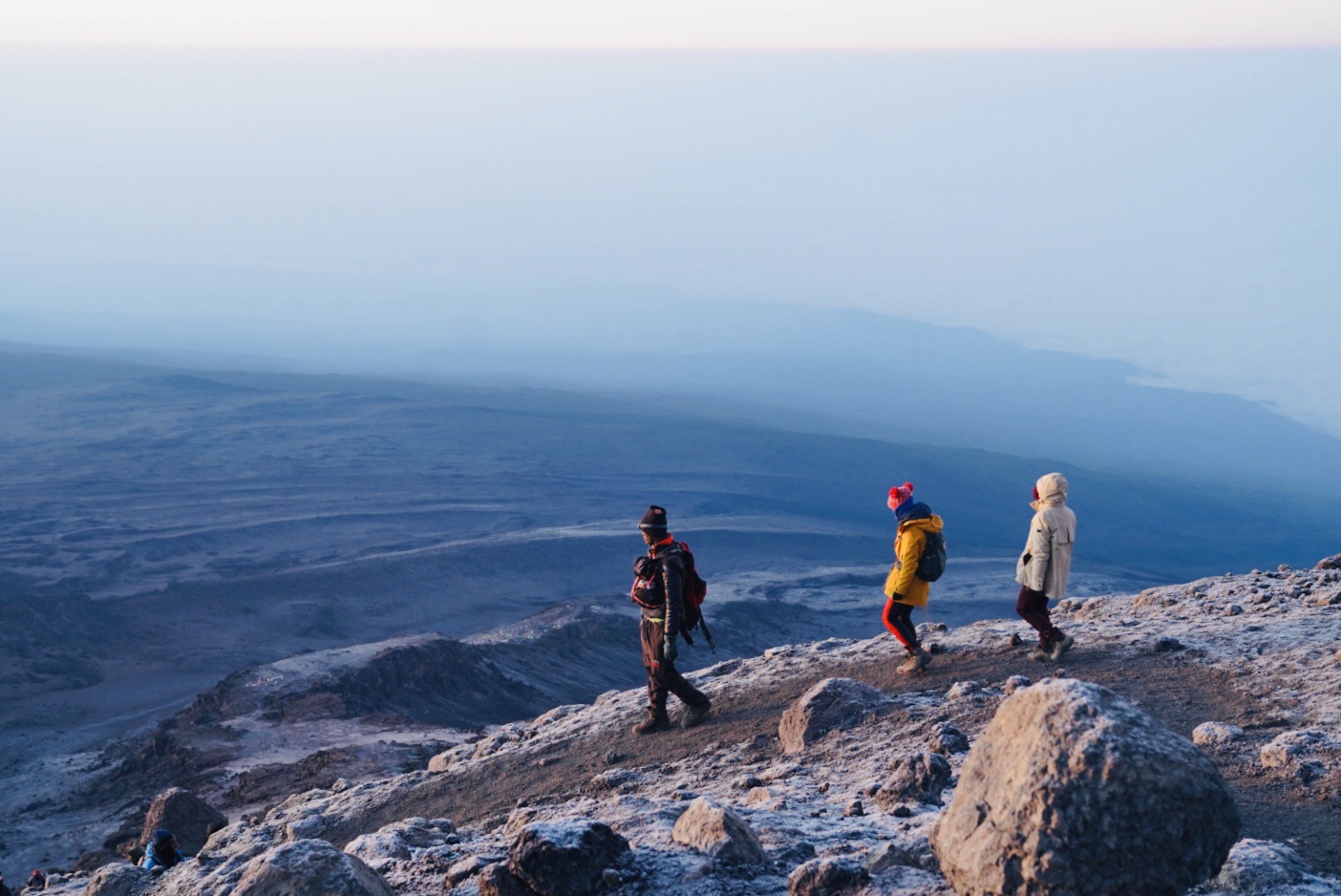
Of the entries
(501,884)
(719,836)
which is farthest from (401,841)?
(719,836)

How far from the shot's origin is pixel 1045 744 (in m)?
2.97

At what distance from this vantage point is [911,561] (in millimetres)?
6938

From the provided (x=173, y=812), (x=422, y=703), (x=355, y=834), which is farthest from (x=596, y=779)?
(x=422, y=703)

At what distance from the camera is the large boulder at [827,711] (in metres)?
6.53

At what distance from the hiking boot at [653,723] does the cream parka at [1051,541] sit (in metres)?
2.64

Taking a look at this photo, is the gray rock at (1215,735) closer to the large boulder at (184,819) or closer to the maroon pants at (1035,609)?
the maroon pants at (1035,609)

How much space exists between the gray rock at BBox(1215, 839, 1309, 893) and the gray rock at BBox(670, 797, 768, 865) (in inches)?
63.9

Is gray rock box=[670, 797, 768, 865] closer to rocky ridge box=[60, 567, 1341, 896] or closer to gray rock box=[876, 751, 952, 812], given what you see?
rocky ridge box=[60, 567, 1341, 896]

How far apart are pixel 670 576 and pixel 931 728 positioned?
5.97 feet

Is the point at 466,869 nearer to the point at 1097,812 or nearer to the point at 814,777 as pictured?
the point at 814,777

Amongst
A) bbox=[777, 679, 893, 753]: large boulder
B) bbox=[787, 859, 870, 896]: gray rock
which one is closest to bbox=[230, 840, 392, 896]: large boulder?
bbox=[787, 859, 870, 896]: gray rock

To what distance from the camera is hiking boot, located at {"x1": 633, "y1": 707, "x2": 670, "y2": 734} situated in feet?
24.6

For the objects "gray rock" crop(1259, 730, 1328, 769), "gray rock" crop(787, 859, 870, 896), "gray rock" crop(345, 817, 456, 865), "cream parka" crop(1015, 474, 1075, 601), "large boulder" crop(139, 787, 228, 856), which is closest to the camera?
"gray rock" crop(787, 859, 870, 896)

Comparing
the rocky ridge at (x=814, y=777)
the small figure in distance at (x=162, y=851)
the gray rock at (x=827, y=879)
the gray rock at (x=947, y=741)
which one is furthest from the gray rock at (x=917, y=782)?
the small figure in distance at (x=162, y=851)
